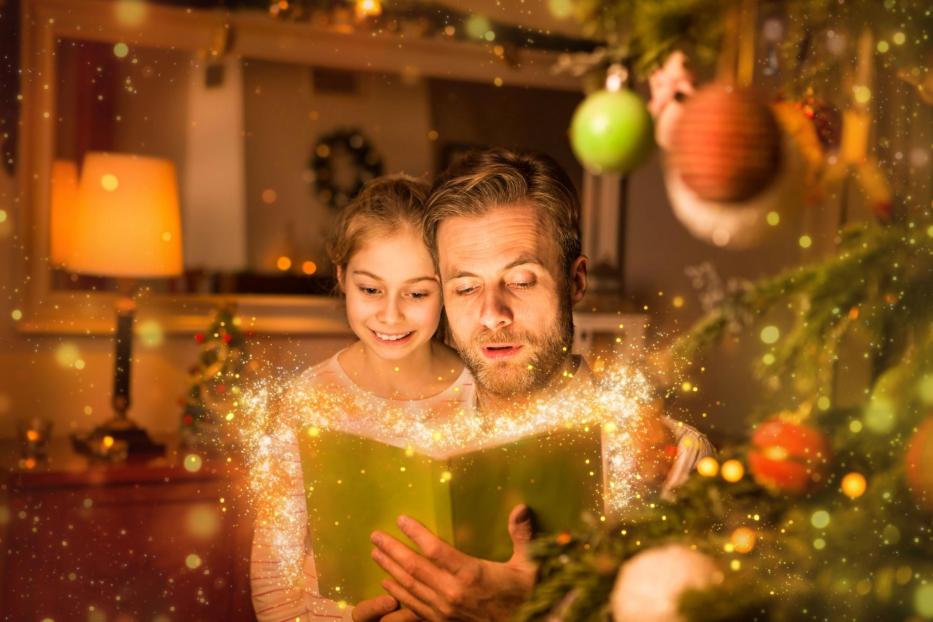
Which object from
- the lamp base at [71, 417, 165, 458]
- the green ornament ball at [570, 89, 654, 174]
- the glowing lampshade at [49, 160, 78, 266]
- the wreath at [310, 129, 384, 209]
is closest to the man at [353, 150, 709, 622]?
the green ornament ball at [570, 89, 654, 174]

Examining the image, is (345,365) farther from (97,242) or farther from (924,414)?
(97,242)

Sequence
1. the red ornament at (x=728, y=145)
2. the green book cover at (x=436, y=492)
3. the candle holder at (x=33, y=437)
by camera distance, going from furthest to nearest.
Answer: the candle holder at (x=33, y=437) < the green book cover at (x=436, y=492) < the red ornament at (x=728, y=145)

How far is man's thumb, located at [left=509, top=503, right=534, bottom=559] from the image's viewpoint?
2.39 ft

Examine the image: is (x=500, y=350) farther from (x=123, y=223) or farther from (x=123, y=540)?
(x=123, y=223)

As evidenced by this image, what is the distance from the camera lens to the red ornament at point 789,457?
0.53 metres

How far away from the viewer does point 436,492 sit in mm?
709

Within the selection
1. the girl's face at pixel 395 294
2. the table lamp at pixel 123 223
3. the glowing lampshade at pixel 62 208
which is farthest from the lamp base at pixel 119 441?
the girl's face at pixel 395 294

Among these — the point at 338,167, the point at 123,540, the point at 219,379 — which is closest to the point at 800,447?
the point at 219,379

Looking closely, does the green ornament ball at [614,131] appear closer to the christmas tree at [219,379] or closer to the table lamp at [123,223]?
the christmas tree at [219,379]

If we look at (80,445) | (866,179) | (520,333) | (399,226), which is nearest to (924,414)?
(866,179)

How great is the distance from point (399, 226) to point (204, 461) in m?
0.34

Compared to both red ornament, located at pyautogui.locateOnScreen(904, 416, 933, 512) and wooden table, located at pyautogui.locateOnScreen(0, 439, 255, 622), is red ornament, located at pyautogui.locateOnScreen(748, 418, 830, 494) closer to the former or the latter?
red ornament, located at pyautogui.locateOnScreen(904, 416, 933, 512)

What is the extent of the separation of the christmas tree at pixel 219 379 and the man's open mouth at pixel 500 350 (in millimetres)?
243

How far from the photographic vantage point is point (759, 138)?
0.50m
